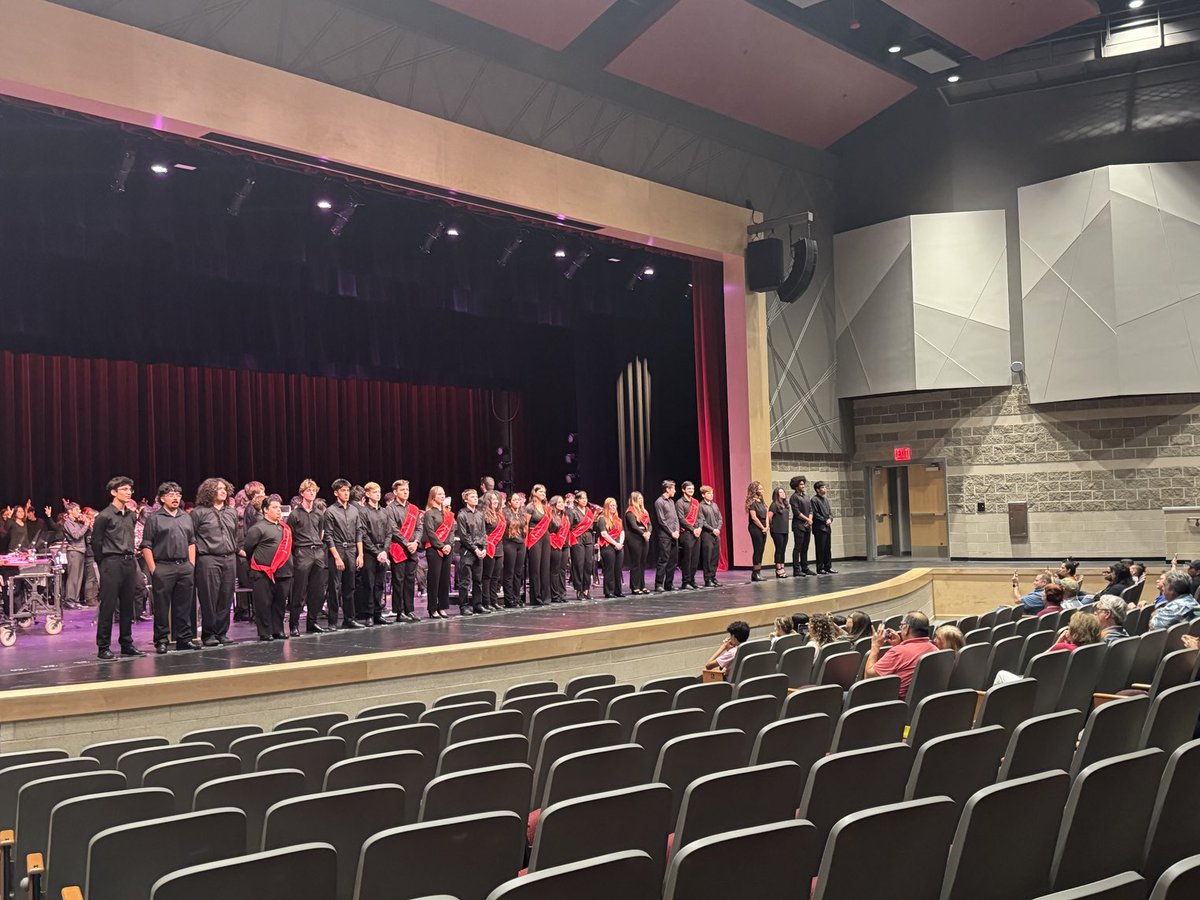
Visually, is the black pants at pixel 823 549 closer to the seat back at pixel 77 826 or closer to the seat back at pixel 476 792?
the seat back at pixel 476 792

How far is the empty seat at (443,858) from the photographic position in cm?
224

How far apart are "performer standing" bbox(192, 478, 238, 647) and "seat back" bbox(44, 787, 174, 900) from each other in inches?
233

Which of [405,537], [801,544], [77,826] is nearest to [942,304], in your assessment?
[801,544]

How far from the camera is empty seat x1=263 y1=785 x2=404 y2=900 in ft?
9.00

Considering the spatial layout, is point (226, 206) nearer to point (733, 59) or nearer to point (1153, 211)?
point (733, 59)

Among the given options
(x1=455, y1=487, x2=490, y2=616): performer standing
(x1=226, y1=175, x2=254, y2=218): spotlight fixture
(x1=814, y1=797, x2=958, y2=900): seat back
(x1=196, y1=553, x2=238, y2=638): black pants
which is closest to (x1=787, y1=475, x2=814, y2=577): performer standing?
(x1=455, y1=487, x2=490, y2=616): performer standing

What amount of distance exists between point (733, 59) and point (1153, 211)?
6583mm

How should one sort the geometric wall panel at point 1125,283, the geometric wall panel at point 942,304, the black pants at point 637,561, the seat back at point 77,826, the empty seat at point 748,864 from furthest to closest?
the geometric wall panel at point 942,304, the geometric wall panel at point 1125,283, the black pants at point 637,561, the seat back at point 77,826, the empty seat at point 748,864

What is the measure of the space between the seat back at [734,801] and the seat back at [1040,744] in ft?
2.40

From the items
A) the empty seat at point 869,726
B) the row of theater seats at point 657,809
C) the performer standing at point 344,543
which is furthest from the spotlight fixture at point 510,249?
the empty seat at point 869,726

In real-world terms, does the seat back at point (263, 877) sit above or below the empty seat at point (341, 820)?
above

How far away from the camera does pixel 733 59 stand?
15.0 metres

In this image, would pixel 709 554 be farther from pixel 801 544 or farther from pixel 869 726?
pixel 869 726

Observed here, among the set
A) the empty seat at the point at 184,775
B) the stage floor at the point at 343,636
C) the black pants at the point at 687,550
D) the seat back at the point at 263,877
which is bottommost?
the stage floor at the point at 343,636
